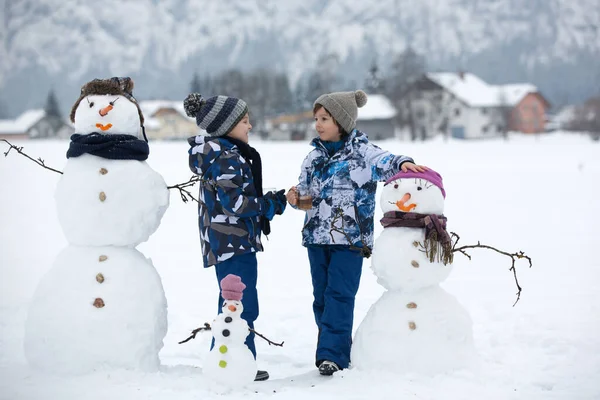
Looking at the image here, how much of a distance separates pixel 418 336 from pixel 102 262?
1.75 m

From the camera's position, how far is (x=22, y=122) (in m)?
46.3

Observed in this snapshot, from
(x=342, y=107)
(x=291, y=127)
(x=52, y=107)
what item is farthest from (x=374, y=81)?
(x=342, y=107)

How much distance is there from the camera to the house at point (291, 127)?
4138cm

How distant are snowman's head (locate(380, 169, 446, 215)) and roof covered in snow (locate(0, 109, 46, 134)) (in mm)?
40618

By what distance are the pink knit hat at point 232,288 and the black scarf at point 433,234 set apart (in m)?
0.95

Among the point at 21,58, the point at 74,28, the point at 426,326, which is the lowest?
the point at 426,326

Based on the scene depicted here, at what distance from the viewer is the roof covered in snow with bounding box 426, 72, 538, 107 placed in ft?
159

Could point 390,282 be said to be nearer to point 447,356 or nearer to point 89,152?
point 447,356

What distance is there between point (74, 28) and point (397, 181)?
126999 mm

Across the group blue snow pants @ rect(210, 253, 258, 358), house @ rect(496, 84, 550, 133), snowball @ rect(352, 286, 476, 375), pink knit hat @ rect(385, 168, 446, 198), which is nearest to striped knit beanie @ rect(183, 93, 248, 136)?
blue snow pants @ rect(210, 253, 258, 358)

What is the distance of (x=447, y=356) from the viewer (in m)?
3.55

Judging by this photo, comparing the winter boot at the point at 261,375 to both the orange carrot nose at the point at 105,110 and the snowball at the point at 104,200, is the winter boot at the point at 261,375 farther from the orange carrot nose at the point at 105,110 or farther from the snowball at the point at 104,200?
the orange carrot nose at the point at 105,110

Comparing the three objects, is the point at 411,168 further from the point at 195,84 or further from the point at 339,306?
the point at 195,84

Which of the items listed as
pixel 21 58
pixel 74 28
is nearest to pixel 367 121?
pixel 21 58
